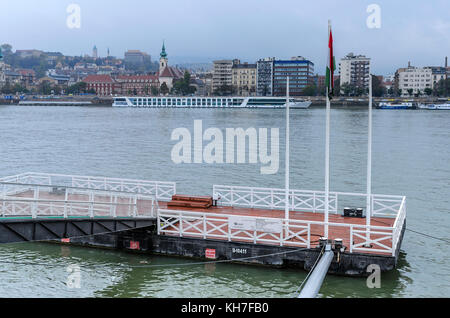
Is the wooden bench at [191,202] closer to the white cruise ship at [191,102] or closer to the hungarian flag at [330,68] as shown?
the hungarian flag at [330,68]

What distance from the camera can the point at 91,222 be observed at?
55.0 feet

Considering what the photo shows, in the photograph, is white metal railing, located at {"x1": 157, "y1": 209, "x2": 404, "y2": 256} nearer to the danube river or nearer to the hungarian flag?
the danube river

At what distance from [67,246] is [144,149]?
3517 cm

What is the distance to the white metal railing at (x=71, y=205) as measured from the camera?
15087mm

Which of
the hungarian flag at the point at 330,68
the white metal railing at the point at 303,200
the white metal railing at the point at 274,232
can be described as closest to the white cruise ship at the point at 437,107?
the white metal railing at the point at 303,200

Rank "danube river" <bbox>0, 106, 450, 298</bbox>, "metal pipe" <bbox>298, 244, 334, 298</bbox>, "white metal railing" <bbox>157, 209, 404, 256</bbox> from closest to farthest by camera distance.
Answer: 1. "metal pipe" <bbox>298, 244, 334, 298</bbox>
2. "danube river" <bbox>0, 106, 450, 298</bbox>
3. "white metal railing" <bbox>157, 209, 404, 256</bbox>

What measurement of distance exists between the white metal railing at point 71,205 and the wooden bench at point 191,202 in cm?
105

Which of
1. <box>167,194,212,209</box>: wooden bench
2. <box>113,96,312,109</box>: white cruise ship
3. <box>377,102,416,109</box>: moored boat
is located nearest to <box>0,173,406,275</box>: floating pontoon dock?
<box>167,194,212,209</box>: wooden bench

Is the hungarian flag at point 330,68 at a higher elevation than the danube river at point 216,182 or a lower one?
higher

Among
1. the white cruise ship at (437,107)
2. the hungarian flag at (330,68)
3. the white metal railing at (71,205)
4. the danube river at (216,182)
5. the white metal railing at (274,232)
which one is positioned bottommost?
the danube river at (216,182)

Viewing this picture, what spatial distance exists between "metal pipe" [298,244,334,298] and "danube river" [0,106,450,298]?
2.86ft

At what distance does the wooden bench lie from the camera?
2058 centimetres

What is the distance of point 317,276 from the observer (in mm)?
14062

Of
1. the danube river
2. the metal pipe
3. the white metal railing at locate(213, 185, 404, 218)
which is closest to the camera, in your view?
the metal pipe
